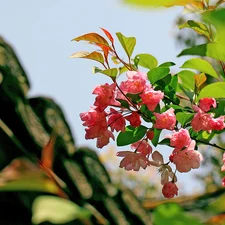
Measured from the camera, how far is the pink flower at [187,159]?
87cm

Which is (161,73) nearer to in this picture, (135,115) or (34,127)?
(135,115)

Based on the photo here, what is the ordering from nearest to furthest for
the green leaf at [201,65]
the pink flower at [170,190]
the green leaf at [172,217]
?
the green leaf at [172,217] < the green leaf at [201,65] < the pink flower at [170,190]

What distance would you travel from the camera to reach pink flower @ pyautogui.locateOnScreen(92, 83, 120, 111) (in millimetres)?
846

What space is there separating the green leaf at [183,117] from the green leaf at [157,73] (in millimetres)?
62

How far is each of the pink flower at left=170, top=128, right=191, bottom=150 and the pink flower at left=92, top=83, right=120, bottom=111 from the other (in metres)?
0.10

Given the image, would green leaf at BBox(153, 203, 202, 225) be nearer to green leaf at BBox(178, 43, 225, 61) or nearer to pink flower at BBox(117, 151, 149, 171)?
green leaf at BBox(178, 43, 225, 61)

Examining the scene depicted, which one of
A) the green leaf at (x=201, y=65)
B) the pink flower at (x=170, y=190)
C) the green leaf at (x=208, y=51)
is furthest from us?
the pink flower at (x=170, y=190)

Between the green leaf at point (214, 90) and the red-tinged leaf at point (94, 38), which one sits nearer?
the green leaf at point (214, 90)

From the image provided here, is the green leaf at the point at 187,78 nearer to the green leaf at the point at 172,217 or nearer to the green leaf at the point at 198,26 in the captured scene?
the green leaf at the point at 198,26

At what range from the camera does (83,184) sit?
338 centimetres

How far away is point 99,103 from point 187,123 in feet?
0.51

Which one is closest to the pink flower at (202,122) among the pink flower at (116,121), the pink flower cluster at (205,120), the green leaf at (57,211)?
the pink flower cluster at (205,120)

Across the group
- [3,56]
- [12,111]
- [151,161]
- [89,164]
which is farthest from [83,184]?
[151,161]

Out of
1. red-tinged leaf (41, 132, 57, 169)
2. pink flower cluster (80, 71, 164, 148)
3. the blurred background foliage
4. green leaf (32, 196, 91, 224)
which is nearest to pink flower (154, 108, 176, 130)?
pink flower cluster (80, 71, 164, 148)
